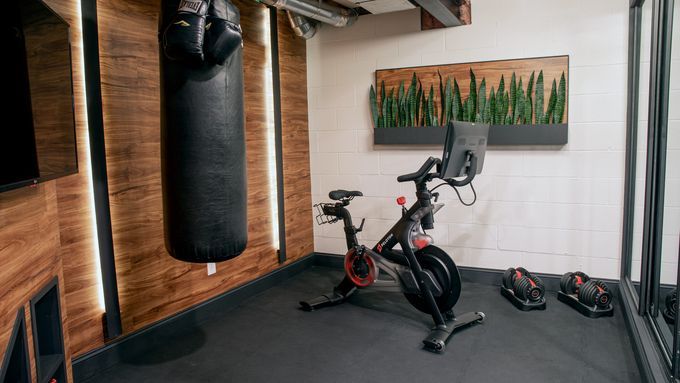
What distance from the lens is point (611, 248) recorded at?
12.7 ft

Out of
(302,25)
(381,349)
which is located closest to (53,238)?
(381,349)

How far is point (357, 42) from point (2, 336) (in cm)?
376

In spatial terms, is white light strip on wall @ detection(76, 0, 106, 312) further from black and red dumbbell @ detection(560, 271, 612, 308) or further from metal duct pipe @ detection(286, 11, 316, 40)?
black and red dumbbell @ detection(560, 271, 612, 308)

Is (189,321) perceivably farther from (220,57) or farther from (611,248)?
(611,248)

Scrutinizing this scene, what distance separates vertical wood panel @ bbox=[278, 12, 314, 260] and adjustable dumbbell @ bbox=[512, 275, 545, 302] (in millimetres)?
2085

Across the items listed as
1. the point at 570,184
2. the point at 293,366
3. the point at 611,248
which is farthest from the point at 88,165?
the point at 611,248

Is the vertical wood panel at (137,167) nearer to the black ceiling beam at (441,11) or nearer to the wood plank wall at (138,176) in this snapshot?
the wood plank wall at (138,176)

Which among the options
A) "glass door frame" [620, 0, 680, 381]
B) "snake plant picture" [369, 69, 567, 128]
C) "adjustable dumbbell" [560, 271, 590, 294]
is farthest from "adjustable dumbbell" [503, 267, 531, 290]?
"snake plant picture" [369, 69, 567, 128]

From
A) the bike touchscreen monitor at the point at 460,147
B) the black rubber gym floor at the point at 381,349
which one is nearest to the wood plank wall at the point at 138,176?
the black rubber gym floor at the point at 381,349

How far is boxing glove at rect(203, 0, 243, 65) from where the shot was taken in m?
2.12

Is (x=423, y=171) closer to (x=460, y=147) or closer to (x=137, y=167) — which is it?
(x=460, y=147)

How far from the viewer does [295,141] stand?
184 inches

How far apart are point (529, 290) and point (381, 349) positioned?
4.34 feet

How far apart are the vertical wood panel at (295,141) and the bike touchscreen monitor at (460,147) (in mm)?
1920
